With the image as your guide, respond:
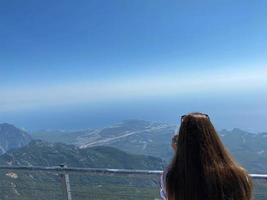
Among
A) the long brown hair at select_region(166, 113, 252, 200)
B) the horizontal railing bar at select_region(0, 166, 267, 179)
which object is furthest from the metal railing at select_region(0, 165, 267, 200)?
the long brown hair at select_region(166, 113, 252, 200)

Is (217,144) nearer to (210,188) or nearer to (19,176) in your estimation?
(210,188)

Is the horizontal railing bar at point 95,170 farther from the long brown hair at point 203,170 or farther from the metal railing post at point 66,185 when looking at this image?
the long brown hair at point 203,170

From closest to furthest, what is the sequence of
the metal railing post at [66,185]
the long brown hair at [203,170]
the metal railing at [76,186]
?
the long brown hair at [203,170] → the metal railing at [76,186] → the metal railing post at [66,185]

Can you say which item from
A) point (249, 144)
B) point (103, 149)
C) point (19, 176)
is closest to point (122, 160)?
point (103, 149)

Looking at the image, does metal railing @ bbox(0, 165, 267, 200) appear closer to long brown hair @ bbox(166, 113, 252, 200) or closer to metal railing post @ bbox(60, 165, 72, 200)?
metal railing post @ bbox(60, 165, 72, 200)

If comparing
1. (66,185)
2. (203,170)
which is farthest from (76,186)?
(203,170)

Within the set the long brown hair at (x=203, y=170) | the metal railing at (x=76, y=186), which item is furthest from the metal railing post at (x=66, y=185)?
the long brown hair at (x=203, y=170)

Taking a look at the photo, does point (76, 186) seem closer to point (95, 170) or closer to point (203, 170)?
point (95, 170)

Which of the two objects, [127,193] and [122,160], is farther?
[122,160]
